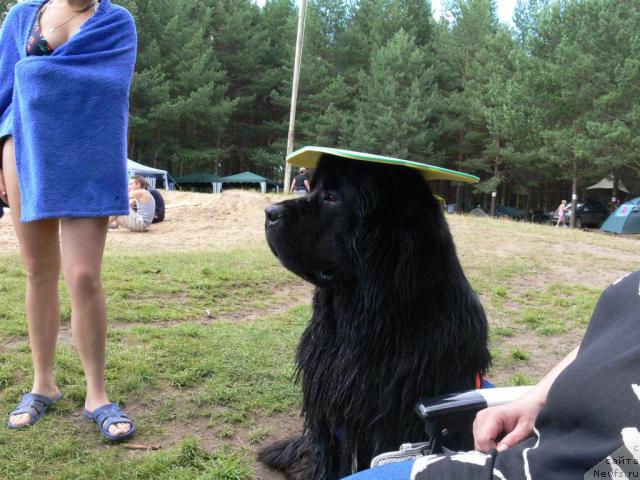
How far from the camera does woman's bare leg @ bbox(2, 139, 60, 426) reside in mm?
2131

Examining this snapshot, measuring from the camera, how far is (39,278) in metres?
2.20

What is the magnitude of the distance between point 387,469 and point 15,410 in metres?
1.88

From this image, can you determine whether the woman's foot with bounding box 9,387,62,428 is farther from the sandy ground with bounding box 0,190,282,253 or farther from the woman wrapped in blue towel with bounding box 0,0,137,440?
the sandy ground with bounding box 0,190,282,253

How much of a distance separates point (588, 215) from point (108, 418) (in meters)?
27.6

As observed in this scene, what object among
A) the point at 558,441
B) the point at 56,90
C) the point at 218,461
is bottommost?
the point at 218,461

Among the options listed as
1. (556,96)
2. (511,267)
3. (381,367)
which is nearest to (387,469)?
(381,367)

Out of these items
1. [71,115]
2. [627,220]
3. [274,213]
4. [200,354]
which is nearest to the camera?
[274,213]

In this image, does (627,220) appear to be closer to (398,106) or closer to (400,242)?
(398,106)

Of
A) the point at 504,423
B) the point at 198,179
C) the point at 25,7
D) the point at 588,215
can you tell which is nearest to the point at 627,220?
the point at 588,215

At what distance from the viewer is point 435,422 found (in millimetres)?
1239

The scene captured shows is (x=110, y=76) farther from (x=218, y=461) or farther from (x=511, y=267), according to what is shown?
(x=511, y=267)

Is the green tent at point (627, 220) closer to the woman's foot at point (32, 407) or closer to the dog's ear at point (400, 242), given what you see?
the dog's ear at point (400, 242)

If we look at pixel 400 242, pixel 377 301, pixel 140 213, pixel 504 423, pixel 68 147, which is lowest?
pixel 140 213

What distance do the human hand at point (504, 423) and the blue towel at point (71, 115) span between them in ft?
5.12
